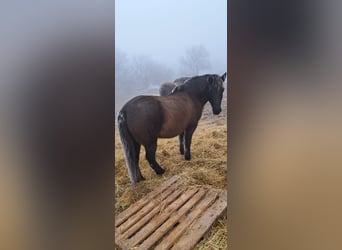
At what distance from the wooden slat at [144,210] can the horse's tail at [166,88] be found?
1.59 ft

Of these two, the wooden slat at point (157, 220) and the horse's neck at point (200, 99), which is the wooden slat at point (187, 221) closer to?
the wooden slat at point (157, 220)

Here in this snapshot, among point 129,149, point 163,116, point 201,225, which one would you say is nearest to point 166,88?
point 163,116

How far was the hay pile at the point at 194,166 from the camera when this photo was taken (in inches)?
63.8

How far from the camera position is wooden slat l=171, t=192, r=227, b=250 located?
61.6 inches

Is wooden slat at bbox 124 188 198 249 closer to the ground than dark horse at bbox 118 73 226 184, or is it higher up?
closer to the ground

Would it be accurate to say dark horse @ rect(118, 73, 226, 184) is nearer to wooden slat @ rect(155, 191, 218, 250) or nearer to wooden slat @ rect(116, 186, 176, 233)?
wooden slat @ rect(116, 186, 176, 233)

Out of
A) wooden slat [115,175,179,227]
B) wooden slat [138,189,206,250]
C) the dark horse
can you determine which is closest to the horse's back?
the dark horse

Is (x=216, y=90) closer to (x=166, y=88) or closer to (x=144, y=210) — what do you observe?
(x=166, y=88)

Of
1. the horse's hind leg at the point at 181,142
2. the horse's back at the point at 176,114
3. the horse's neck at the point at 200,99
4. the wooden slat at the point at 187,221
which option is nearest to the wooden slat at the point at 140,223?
the wooden slat at the point at 187,221

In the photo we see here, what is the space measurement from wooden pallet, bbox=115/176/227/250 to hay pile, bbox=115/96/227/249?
0.04m

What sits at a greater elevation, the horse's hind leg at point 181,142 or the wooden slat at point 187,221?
the horse's hind leg at point 181,142

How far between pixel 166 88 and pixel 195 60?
20cm
